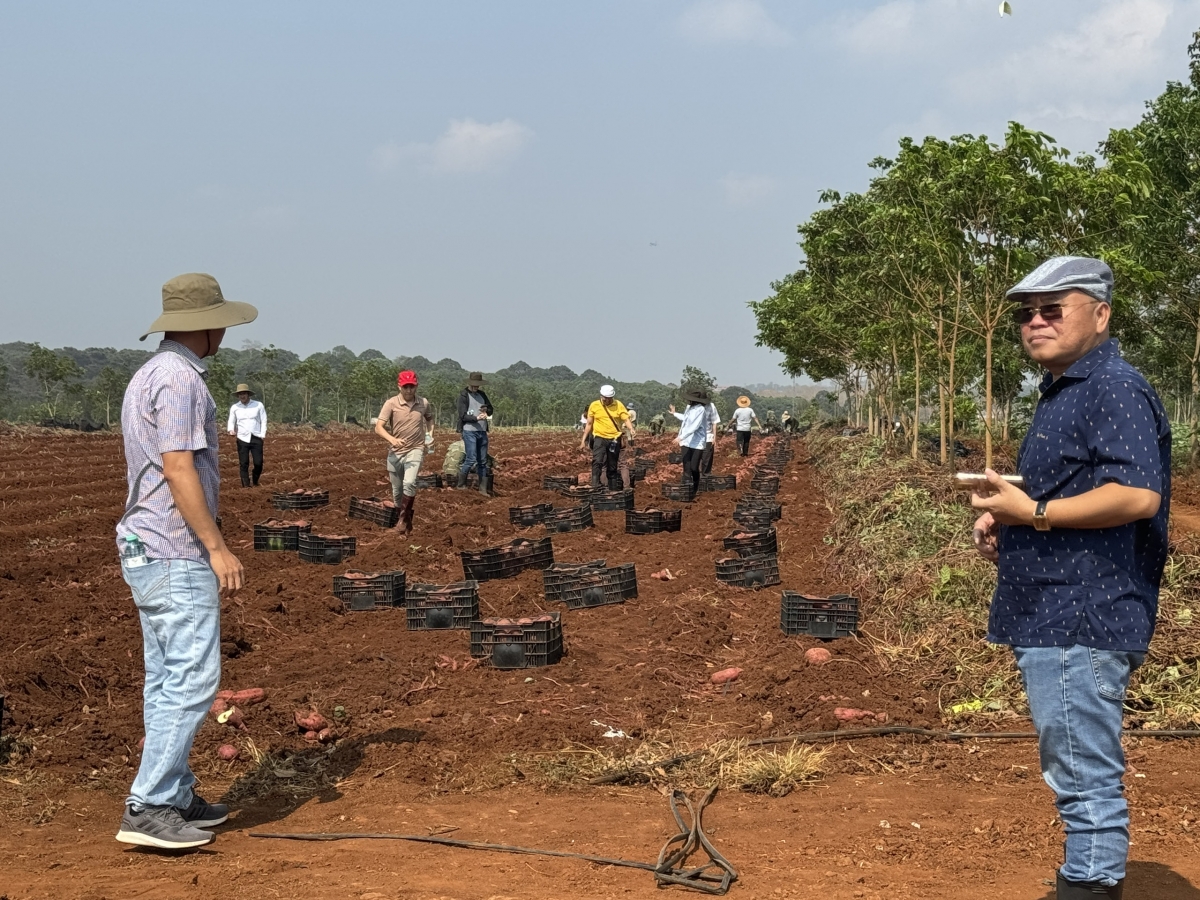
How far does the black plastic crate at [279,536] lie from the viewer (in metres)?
11.8

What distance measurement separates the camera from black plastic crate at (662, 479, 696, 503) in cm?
1672

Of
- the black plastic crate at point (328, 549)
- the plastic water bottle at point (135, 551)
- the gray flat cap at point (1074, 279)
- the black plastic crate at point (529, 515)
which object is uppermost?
the gray flat cap at point (1074, 279)

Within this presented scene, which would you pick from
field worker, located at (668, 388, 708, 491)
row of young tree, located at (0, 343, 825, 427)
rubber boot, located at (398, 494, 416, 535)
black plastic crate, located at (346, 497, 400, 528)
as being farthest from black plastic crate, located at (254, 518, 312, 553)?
row of young tree, located at (0, 343, 825, 427)

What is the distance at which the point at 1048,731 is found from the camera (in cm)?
295

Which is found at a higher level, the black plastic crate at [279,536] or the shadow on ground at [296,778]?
the black plastic crate at [279,536]

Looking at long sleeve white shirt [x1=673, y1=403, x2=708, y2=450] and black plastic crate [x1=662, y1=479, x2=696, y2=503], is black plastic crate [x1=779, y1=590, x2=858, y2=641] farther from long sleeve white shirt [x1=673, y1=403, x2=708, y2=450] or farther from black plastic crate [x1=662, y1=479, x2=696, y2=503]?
black plastic crate [x1=662, y1=479, x2=696, y2=503]

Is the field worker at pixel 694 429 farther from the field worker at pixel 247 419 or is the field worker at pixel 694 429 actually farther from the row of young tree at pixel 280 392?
the row of young tree at pixel 280 392

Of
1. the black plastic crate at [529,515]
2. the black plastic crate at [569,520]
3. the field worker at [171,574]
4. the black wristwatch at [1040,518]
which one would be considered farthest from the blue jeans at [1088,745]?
the black plastic crate at [529,515]

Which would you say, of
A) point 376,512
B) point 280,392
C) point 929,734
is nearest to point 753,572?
point 929,734

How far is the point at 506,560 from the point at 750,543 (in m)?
2.56

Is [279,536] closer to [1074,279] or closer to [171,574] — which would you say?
[171,574]

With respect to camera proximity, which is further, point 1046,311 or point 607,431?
point 607,431

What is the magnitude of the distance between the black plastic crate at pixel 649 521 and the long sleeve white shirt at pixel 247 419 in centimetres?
581

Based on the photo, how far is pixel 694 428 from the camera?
51.6 feet
